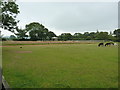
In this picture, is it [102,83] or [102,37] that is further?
[102,37]

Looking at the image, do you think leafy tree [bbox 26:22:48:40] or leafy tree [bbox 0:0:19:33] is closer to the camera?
leafy tree [bbox 0:0:19:33]

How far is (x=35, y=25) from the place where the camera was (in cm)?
4978

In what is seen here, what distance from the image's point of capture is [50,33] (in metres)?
57.0

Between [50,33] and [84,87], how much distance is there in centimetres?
5458

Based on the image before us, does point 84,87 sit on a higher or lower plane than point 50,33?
lower

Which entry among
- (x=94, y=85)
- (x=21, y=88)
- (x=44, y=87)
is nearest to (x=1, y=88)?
(x=21, y=88)

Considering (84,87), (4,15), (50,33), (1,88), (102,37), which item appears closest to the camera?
(1,88)

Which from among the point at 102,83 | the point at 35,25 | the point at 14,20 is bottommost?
the point at 102,83

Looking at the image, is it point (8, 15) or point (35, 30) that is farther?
point (35, 30)

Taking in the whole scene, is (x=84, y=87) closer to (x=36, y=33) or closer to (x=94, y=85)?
(x=94, y=85)

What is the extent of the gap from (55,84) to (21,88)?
2.92ft

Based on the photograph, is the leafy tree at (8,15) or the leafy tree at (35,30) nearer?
the leafy tree at (8,15)

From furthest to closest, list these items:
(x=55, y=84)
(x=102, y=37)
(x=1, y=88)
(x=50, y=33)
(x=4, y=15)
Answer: (x=50, y=33), (x=102, y=37), (x=4, y=15), (x=55, y=84), (x=1, y=88)

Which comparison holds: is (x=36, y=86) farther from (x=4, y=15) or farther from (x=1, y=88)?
(x=4, y=15)
